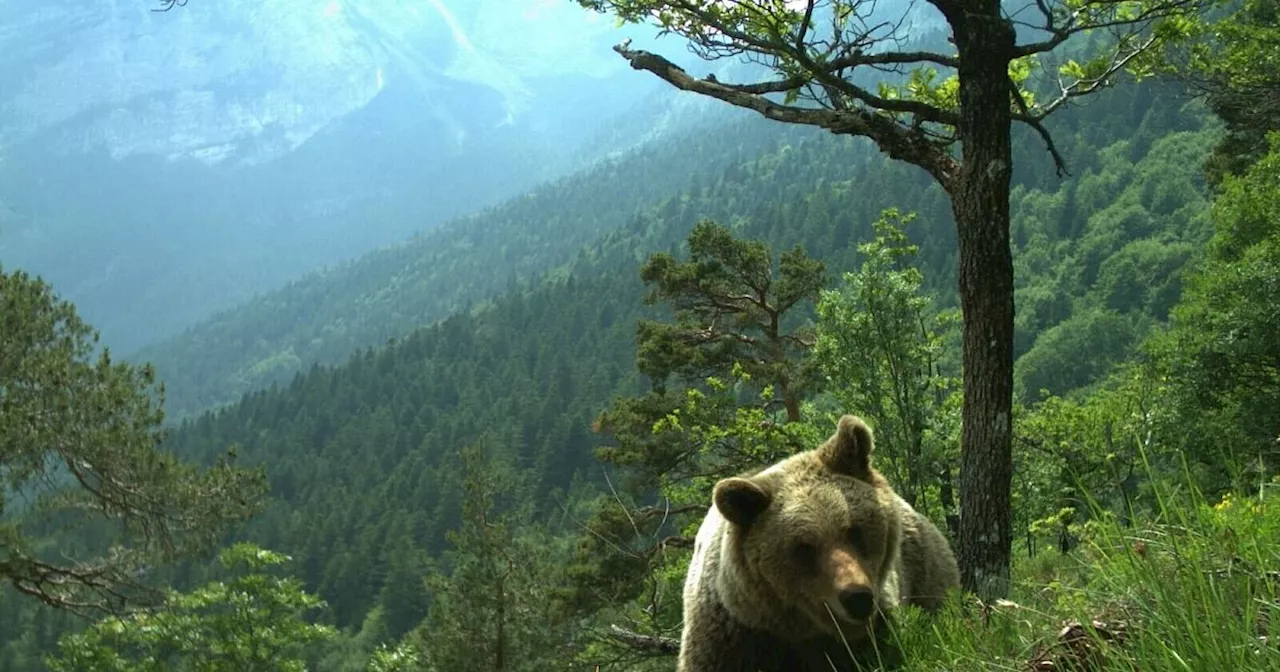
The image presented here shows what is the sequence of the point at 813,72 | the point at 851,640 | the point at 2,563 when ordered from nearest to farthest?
the point at 851,640, the point at 813,72, the point at 2,563

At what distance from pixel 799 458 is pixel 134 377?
18.4 meters

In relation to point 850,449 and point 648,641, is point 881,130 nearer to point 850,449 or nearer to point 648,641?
point 850,449

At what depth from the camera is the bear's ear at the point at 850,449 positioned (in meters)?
3.95

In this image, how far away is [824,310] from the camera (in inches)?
366

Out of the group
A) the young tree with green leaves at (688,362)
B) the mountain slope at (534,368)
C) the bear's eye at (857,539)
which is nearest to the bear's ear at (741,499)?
the bear's eye at (857,539)

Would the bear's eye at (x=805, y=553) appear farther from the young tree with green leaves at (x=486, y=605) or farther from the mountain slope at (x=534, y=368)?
the mountain slope at (x=534, y=368)

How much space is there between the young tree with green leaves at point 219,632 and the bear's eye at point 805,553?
59.5 feet

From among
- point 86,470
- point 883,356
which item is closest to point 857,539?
point 883,356

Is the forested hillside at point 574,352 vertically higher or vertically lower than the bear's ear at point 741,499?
lower

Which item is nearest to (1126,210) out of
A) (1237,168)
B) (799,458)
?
(1237,168)

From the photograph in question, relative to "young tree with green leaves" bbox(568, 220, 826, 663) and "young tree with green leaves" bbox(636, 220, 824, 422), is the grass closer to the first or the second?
"young tree with green leaves" bbox(568, 220, 826, 663)

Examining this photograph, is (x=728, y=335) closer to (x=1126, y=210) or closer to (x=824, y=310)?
(x=824, y=310)

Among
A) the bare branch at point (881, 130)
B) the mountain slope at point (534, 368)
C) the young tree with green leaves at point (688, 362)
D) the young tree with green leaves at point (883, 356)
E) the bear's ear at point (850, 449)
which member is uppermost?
the bare branch at point (881, 130)

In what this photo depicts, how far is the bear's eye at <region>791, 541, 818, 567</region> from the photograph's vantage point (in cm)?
355
